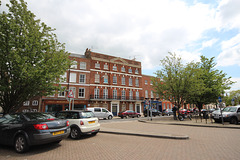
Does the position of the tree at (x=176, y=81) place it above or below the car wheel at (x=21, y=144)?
above

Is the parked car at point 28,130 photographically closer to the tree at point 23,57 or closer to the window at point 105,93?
the tree at point 23,57

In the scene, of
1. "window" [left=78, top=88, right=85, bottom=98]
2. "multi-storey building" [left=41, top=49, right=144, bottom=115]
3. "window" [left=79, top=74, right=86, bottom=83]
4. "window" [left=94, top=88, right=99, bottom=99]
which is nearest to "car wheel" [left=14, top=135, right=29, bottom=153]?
"multi-storey building" [left=41, top=49, right=144, bottom=115]

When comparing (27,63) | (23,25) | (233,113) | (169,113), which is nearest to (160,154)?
(27,63)

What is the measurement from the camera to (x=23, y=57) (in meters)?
8.16

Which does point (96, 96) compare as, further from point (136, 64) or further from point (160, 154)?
point (160, 154)

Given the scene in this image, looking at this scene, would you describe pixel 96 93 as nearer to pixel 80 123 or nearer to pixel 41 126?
pixel 80 123

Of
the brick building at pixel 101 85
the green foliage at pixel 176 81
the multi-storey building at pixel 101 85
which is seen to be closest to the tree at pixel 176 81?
the green foliage at pixel 176 81

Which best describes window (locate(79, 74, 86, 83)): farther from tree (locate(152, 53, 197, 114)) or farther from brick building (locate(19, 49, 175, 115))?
tree (locate(152, 53, 197, 114))

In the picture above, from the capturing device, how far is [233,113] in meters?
13.2

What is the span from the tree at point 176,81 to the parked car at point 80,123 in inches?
560

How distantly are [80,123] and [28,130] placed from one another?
2576 mm

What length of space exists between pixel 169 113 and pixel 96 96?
16942mm

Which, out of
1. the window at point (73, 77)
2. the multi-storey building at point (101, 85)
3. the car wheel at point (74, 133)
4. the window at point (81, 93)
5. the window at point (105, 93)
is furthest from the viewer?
the window at point (105, 93)

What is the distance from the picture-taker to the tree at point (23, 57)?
8391mm
